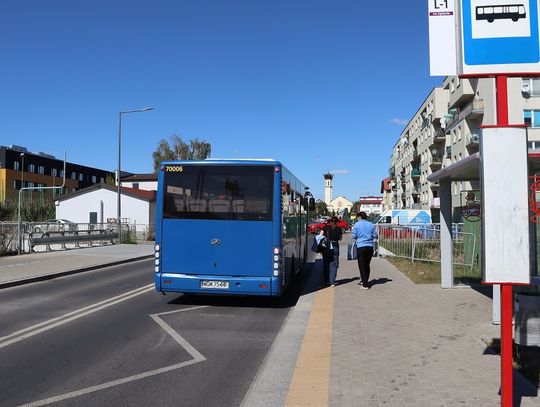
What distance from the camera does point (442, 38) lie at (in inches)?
154

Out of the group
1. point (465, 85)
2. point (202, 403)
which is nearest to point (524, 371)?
point (202, 403)

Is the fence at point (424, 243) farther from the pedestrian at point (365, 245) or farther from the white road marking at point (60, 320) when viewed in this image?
the white road marking at point (60, 320)

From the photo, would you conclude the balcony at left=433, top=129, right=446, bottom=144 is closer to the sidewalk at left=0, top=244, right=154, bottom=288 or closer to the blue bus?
the sidewalk at left=0, top=244, right=154, bottom=288

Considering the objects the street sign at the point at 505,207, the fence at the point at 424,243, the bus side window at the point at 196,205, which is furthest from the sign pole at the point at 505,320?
the fence at the point at 424,243

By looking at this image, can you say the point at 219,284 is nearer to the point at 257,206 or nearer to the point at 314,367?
the point at 257,206

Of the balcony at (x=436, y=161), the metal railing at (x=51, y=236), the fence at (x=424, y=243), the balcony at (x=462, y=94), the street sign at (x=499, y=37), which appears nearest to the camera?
the street sign at (x=499, y=37)

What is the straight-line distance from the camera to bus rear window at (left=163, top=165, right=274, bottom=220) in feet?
32.8

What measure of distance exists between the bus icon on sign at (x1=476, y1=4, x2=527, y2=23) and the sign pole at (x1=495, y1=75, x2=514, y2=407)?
1.38ft

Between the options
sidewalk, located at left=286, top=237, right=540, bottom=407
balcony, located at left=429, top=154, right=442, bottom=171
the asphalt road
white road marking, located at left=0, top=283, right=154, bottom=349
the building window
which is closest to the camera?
sidewalk, located at left=286, top=237, right=540, bottom=407

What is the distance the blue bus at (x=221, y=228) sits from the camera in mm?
9867

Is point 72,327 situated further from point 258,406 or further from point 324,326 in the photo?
point 258,406

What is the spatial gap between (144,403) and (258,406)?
1.06m

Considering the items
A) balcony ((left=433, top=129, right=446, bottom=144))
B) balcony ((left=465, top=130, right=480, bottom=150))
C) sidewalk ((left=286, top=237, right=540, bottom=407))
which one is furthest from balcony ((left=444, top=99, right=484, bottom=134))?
sidewalk ((left=286, top=237, right=540, bottom=407))

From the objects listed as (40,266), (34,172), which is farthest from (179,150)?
(40,266)
